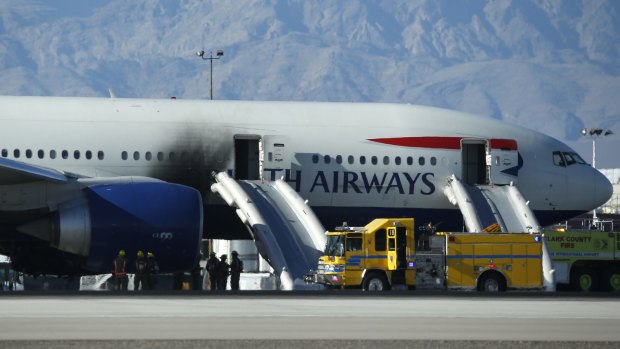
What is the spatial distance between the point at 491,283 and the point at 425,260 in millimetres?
1808

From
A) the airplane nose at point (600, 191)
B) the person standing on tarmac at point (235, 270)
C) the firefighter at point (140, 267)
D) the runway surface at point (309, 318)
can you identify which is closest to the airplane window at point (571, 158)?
the airplane nose at point (600, 191)

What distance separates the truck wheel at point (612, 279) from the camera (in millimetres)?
37688

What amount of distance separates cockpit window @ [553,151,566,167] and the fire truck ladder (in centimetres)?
737

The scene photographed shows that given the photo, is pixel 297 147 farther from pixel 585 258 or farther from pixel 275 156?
pixel 585 258

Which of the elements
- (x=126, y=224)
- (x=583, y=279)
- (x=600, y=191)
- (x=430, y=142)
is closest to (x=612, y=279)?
(x=583, y=279)

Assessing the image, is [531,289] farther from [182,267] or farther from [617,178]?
[617,178]

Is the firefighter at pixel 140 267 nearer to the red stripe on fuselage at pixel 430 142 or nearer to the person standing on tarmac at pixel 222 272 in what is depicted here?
the person standing on tarmac at pixel 222 272

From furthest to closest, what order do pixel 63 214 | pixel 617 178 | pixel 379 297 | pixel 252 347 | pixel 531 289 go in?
pixel 617 178
pixel 531 289
pixel 63 214
pixel 379 297
pixel 252 347

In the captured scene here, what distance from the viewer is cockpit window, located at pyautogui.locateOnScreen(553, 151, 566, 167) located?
3725cm

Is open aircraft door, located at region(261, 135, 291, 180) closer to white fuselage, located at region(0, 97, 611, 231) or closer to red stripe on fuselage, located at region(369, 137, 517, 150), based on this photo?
white fuselage, located at region(0, 97, 611, 231)

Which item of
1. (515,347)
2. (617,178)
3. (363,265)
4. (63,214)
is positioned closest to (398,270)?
(363,265)

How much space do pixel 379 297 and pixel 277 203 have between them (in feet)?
21.5

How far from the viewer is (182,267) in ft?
105

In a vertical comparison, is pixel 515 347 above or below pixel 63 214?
below
